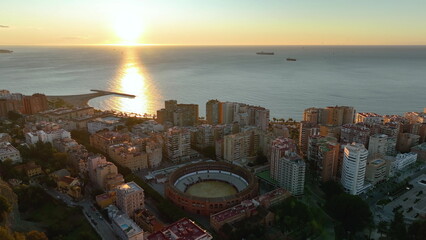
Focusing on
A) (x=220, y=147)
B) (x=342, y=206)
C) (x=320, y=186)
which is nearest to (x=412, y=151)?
(x=320, y=186)

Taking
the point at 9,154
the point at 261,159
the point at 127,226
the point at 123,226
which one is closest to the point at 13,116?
the point at 9,154

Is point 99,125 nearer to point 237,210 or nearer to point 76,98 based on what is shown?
point 237,210

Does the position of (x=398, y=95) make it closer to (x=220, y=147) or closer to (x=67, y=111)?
(x=220, y=147)

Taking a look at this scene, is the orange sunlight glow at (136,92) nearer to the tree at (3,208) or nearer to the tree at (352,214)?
the tree at (3,208)

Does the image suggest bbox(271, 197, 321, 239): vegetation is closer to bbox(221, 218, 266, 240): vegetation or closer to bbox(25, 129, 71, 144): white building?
bbox(221, 218, 266, 240): vegetation

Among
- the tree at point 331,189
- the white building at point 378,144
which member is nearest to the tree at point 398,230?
the tree at point 331,189
